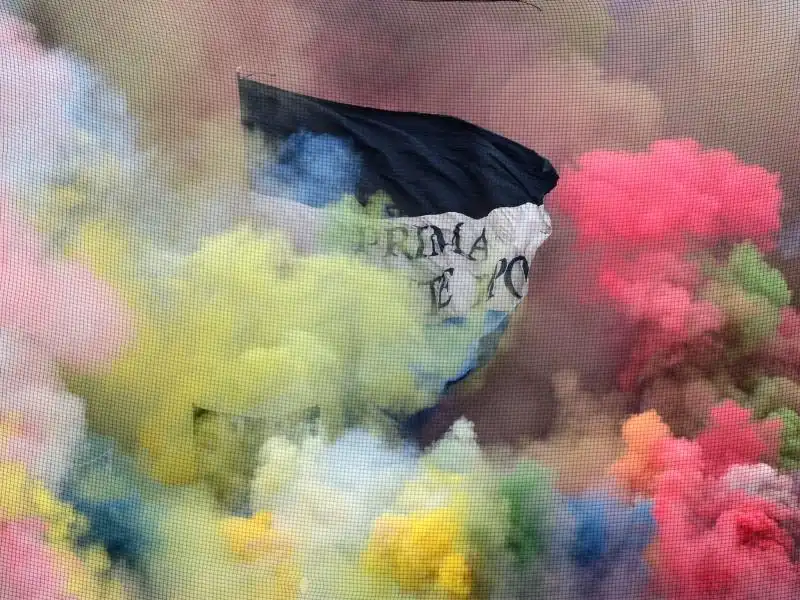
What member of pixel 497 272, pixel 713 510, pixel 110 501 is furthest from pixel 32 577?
pixel 713 510

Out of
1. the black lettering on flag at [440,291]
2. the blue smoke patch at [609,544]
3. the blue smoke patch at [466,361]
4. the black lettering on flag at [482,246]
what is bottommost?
the blue smoke patch at [609,544]

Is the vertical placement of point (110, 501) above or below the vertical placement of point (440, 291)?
below

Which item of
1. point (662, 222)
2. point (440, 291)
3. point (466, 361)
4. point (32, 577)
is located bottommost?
point (32, 577)

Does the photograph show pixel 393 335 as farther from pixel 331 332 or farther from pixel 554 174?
pixel 554 174

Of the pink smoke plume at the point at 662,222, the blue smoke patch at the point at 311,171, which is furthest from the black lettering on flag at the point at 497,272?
the blue smoke patch at the point at 311,171

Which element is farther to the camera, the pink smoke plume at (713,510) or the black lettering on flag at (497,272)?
the black lettering on flag at (497,272)

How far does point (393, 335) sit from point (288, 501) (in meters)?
0.34

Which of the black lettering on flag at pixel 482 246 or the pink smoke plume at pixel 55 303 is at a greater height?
the black lettering on flag at pixel 482 246

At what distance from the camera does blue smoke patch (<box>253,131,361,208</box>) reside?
149cm

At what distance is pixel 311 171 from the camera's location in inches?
58.9

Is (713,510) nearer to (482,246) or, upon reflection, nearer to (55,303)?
(482,246)

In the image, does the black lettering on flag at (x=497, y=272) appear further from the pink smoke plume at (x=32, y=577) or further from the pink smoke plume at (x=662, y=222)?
the pink smoke plume at (x=32, y=577)

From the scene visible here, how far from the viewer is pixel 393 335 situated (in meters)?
1.46

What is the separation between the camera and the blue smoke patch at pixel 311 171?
58.5 inches
